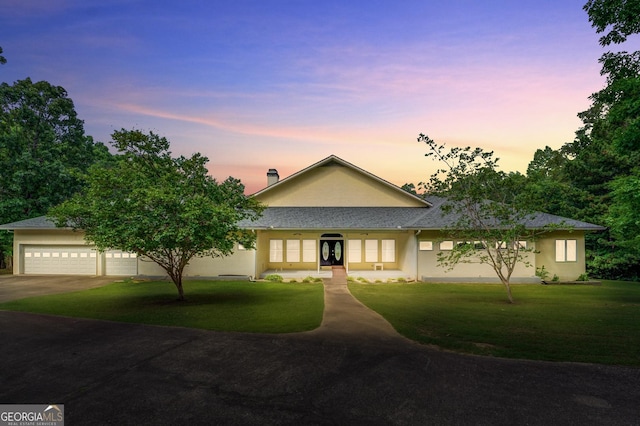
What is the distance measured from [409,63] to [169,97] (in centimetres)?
1606

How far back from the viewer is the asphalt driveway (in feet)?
15.3

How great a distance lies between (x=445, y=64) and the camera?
17125mm

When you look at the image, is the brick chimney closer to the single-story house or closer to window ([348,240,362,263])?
the single-story house

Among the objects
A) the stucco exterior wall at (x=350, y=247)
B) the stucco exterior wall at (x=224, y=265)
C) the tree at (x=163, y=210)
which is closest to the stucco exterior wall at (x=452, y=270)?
the stucco exterior wall at (x=350, y=247)

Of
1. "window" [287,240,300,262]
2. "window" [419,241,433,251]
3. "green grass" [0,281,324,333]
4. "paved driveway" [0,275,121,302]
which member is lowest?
"paved driveway" [0,275,121,302]

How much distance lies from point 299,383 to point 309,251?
17304 mm

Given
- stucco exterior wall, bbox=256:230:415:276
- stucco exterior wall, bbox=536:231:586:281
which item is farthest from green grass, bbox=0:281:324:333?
stucco exterior wall, bbox=536:231:586:281

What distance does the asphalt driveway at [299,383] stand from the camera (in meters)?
4.67

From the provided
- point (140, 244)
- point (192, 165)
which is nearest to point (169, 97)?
point (192, 165)

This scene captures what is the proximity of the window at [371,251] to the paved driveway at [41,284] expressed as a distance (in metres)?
17.2

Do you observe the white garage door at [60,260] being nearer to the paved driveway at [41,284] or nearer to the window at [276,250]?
the paved driveway at [41,284]

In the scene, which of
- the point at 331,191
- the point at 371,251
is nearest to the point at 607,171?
the point at 371,251

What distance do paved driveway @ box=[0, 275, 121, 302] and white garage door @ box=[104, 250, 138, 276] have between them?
2.74 ft

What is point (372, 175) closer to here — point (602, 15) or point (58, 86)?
point (602, 15)
